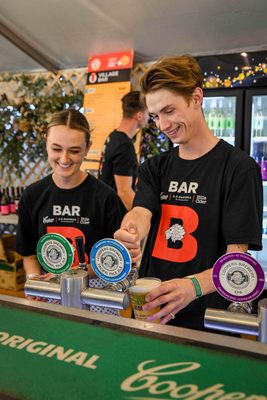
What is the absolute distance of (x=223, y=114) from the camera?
3.43m

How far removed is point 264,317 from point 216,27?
112 inches

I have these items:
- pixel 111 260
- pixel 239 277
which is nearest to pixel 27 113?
pixel 111 260

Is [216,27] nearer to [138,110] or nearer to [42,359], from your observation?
[138,110]

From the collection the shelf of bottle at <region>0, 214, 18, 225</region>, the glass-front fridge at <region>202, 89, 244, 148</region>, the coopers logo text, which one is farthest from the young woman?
the shelf of bottle at <region>0, 214, 18, 225</region>

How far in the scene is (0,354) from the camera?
64 centimetres

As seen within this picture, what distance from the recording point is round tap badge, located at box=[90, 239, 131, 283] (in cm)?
76

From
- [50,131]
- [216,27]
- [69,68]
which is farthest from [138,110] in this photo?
[69,68]

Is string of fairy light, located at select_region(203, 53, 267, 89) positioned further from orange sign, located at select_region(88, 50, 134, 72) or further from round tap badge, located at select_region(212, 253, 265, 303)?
round tap badge, located at select_region(212, 253, 265, 303)

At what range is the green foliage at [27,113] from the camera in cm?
430

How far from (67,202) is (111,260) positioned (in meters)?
0.72

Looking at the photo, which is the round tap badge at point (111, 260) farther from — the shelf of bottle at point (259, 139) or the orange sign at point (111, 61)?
the orange sign at point (111, 61)

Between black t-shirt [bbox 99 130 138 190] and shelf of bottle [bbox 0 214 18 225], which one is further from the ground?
black t-shirt [bbox 99 130 138 190]

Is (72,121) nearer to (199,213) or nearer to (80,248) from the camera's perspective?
(199,213)

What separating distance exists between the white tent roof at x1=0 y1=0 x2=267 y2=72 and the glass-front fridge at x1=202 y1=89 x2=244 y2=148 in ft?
1.47
